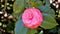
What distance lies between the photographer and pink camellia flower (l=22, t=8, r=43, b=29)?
0.80m

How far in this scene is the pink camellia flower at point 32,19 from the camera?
0.80m

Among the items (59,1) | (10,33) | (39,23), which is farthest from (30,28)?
(59,1)

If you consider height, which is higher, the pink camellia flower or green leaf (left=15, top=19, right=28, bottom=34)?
the pink camellia flower

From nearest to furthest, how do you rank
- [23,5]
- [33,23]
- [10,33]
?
1. [33,23]
2. [23,5]
3. [10,33]

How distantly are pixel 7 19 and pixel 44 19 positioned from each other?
1433 mm

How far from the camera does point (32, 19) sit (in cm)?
81

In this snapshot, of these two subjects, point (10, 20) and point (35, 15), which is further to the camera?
point (10, 20)

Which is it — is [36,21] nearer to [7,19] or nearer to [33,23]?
[33,23]

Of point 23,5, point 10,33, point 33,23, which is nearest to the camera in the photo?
point 33,23

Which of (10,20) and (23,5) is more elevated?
(23,5)

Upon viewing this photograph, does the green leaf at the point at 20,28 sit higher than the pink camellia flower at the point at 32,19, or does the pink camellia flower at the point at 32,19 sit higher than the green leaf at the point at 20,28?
the pink camellia flower at the point at 32,19

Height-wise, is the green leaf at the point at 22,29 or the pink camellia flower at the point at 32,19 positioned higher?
the pink camellia flower at the point at 32,19

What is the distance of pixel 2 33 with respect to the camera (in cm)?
216

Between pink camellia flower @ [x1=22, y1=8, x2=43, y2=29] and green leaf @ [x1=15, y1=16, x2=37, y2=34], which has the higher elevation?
pink camellia flower @ [x1=22, y1=8, x2=43, y2=29]
